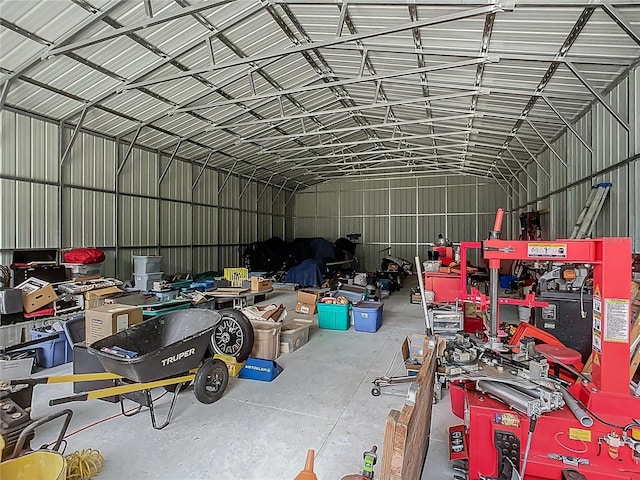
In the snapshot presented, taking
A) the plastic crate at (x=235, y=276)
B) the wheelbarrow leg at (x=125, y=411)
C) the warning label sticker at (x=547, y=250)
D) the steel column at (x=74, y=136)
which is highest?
the steel column at (x=74, y=136)

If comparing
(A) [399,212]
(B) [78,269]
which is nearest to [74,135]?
(B) [78,269]

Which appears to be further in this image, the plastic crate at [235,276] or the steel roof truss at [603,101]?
the plastic crate at [235,276]

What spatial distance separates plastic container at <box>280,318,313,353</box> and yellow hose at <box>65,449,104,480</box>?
2619mm

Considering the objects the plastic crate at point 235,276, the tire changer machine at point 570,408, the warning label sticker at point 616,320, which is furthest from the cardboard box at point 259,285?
the warning label sticker at point 616,320

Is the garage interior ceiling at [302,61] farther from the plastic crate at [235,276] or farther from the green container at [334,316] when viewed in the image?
the green container at [334,316]

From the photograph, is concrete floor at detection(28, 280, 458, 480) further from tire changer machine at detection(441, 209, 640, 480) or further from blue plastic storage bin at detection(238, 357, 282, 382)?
tire changer machine at detection(441, 209, 640, 480)

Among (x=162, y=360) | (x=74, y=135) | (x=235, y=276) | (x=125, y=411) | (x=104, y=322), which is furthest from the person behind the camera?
(x=235, y=276)

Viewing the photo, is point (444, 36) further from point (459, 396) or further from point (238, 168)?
point (238, 168)

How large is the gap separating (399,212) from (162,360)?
13.9 metres

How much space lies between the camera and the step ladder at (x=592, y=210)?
548cm

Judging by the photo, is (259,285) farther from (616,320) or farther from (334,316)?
(616,320)

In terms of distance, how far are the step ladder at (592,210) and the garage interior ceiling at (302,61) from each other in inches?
44.3

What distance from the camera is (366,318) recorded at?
229 inches

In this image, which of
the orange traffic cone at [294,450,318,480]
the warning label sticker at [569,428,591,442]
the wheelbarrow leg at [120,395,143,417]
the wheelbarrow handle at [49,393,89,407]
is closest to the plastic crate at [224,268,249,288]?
the wheelbarrow leg at [120,395,143,417]
